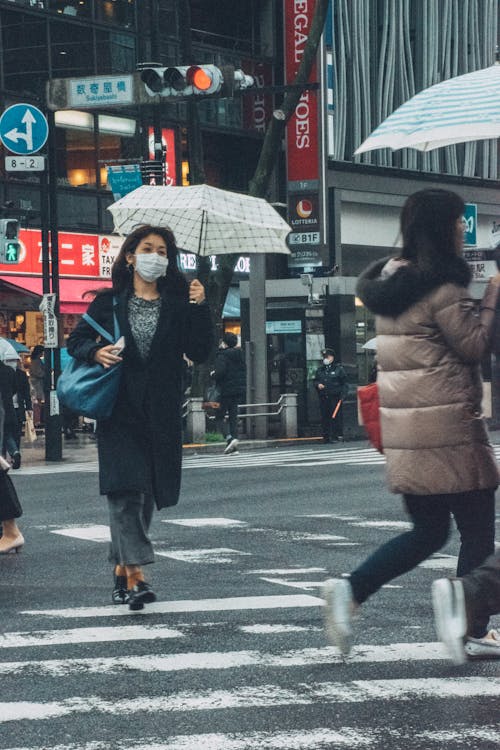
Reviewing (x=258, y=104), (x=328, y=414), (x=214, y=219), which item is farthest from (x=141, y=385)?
(x=258, y=104)

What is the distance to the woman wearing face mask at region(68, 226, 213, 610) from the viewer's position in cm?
711

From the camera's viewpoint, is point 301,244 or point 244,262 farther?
point 244,262

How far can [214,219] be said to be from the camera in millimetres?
15055

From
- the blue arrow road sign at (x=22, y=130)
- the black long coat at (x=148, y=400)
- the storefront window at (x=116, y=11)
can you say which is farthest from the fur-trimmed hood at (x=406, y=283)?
the storefront window at (x=116, y=11)

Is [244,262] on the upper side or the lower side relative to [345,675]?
upper

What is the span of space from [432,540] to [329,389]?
71.6 ft

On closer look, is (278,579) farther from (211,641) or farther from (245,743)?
(245,743)

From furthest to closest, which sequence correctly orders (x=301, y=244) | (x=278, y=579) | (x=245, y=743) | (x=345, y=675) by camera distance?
(x=301, y=244) → (x=278, y=579) → (x=345, y=675) → (x=245, y=743)

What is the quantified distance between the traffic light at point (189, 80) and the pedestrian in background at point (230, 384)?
541 cm

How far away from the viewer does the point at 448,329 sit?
5363 mm

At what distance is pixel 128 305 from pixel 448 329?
92.4 inches

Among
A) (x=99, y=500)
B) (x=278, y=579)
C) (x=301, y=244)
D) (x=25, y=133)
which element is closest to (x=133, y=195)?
(x=99, y=500)

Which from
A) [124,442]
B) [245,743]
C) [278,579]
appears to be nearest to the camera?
[245,743]

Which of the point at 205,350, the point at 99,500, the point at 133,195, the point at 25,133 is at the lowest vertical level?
the point at 99,500
